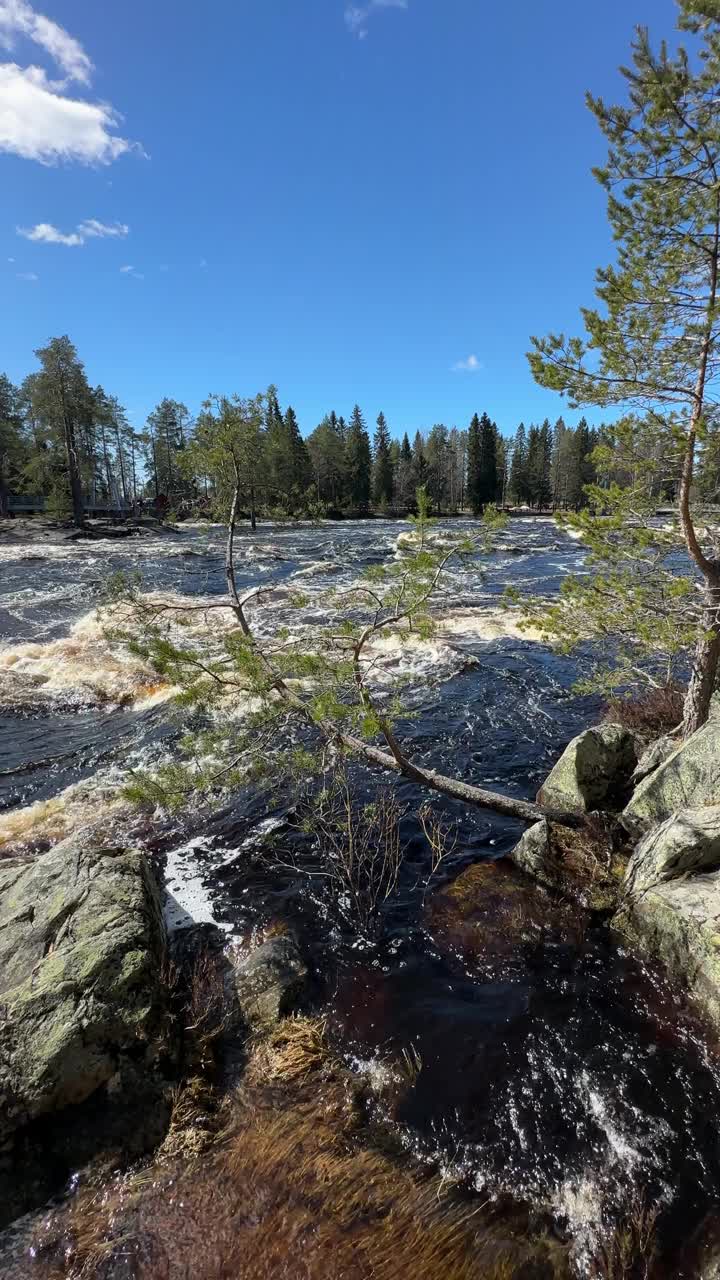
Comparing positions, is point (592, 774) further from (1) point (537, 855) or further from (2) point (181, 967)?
(2) point (181, 967)

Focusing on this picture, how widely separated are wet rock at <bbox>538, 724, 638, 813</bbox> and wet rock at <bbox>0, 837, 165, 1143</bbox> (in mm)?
5260

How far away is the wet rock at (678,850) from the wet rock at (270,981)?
3598 mm

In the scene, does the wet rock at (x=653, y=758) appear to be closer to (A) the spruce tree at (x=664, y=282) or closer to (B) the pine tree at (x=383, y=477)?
(A) the spruce tree at (x=664, y=282)

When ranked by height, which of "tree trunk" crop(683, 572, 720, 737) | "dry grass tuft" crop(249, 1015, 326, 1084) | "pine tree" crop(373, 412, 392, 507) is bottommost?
"dry grass tuft" crop(249, 1015, 326, 1084)

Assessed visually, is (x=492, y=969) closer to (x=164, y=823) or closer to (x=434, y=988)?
(x=434, y=988)

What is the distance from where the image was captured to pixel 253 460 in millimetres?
7238

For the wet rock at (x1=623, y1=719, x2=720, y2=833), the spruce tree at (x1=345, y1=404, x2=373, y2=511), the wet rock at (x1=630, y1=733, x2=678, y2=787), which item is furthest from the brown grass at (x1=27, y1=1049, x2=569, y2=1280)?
the spruce tree at (x1=345, y1=404, x2=373, y2=511)

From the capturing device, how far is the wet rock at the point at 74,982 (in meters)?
3.61

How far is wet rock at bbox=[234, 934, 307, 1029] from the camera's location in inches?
183

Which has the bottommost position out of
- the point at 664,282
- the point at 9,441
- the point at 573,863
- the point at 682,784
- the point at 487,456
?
the point at 573,863

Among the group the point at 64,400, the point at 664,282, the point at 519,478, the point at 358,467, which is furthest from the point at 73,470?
the point at 519,478

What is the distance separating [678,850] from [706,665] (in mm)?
2401

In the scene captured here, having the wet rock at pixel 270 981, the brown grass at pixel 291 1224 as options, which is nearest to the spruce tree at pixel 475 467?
the wet rock at pixel 270 981

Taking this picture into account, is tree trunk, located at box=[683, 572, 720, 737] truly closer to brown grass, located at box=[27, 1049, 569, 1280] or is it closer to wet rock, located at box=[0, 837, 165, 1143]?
brown grass, located at box=[27, 1049, 569, 1280]
